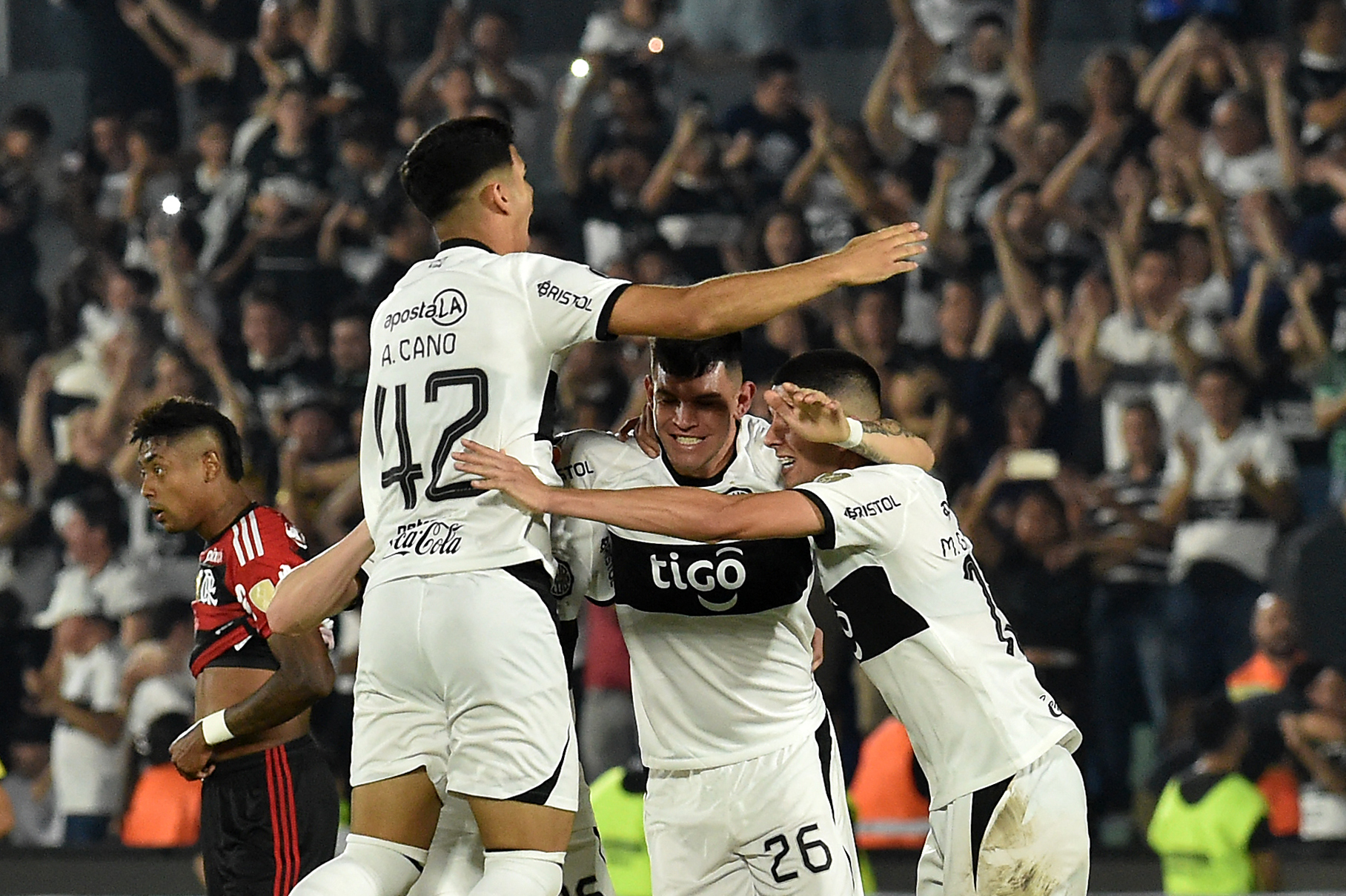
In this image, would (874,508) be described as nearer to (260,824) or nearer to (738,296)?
(738,296)

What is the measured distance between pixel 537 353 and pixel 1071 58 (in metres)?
6.04

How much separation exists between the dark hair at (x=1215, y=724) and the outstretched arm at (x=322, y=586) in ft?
14.6

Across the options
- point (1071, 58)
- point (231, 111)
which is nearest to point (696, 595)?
point (1071, 58)

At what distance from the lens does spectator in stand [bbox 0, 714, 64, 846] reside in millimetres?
8141

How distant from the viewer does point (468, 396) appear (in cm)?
379

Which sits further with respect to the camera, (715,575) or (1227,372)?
(1227,372)

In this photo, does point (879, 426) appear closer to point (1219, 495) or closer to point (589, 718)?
point (589, 718)

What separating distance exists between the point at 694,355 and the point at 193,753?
1.83 metres

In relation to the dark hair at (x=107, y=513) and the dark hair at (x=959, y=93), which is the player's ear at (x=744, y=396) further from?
the dark hair at (x=107, y=513)

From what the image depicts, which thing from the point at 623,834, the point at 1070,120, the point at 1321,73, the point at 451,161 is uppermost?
the point at 1321,73

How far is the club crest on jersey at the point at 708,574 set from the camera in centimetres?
415

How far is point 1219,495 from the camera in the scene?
7977 millimetres

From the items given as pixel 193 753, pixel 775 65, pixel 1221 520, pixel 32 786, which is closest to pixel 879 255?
pixel 193 753

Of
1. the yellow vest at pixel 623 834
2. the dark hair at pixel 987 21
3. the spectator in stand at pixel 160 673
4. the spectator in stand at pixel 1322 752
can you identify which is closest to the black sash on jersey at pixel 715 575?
the yellow vest at pixel 623 834
